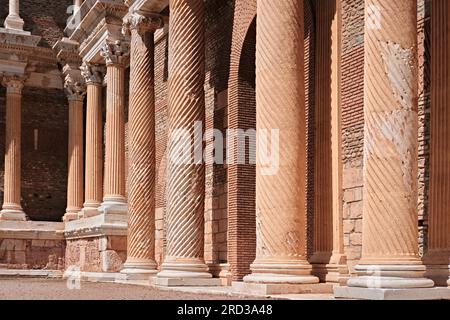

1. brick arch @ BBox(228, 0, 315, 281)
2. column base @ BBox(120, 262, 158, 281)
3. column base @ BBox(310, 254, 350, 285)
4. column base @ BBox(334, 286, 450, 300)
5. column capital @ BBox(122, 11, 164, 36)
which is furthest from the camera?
column capital @ BBox(122, 11, 164, 36)

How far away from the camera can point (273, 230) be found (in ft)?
36.8

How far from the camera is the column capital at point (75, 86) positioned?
Result: 2628 cm

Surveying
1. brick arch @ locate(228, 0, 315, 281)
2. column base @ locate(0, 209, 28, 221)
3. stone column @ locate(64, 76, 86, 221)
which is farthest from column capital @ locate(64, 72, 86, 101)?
brick arch @ locate(228, 0, 315, 281)

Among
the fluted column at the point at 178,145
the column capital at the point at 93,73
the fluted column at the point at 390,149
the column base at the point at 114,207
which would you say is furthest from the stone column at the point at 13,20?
the fluted column at the point at 390,149

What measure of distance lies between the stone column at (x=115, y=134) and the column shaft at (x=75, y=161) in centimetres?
496

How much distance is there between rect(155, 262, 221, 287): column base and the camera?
1421 cm

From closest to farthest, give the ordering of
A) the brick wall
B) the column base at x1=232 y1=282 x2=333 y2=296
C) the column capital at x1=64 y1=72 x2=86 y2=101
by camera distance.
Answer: the column base at x1=232 y1=282 x2=333 y2=296 < the brick wall < the column capital at x1=64 y1=72 x2=86 y2=101

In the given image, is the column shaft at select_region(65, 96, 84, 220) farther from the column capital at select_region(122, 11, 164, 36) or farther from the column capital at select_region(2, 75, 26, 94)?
the column capital at select_region(122, 11, 164, 36)

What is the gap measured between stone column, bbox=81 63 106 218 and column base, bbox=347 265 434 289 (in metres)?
14.7

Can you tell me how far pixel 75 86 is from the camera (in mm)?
26234

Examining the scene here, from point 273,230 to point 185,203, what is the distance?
12.1ft

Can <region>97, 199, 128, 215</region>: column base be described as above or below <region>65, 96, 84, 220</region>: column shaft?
below

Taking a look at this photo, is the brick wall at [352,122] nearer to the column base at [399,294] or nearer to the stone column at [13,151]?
the column base at [399,294]
